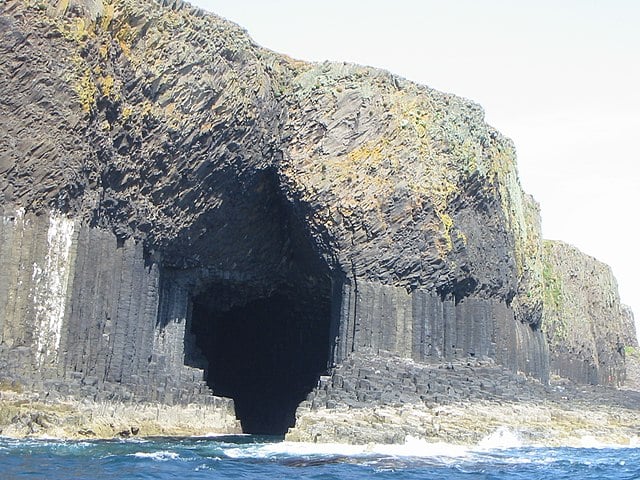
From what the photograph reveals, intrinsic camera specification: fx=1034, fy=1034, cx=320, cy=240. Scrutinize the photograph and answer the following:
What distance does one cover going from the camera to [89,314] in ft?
125

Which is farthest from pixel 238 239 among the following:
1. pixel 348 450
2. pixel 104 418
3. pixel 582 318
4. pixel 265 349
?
pixel 582 318

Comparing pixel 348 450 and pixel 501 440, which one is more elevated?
pixel 501 440

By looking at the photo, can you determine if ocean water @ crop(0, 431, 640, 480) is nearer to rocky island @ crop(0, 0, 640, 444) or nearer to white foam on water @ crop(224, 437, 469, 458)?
white foam on water @ crop(224, 437, 469, 458)

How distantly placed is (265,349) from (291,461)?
25.9 metres

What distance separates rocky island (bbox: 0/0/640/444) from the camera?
36.3 metres

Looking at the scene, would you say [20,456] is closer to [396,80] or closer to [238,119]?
[238,119]

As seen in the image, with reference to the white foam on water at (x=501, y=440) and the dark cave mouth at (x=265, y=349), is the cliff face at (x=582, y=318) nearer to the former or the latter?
the dark cave mouth at (x=265, y=349)

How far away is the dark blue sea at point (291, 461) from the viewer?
25031 mm

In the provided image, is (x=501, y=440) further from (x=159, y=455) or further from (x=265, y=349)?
(x=265, y=349)

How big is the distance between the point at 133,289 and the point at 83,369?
13.8ft

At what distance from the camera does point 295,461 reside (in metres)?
29.8

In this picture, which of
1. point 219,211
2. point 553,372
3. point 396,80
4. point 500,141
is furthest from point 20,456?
point 553,372

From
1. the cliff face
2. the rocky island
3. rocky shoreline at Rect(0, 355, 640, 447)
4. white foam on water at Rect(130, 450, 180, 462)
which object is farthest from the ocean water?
the cliff face

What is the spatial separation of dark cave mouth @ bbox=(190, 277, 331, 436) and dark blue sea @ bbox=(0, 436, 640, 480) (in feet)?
49.7
